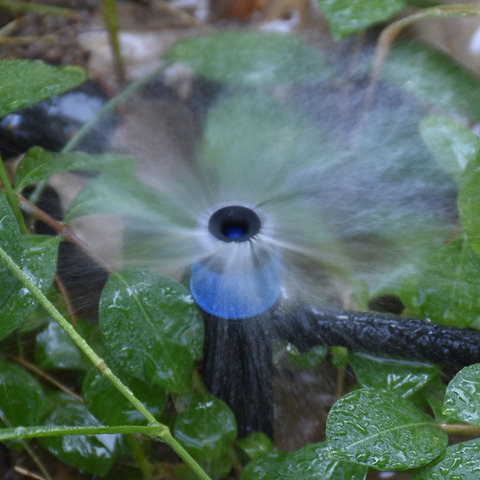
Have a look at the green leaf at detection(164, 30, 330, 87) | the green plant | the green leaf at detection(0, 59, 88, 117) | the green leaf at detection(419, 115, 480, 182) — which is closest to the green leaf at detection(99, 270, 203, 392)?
Result: the green plant

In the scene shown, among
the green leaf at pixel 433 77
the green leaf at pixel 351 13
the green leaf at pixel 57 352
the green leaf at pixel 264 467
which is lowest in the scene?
the green leaf at pixel 264 467

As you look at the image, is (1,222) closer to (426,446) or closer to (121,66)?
(426,446)

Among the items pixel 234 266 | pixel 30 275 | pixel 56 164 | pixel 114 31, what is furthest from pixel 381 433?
pixel 114 31

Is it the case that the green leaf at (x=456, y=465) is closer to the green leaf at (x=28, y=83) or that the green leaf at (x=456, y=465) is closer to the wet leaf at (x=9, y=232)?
the wet leaf at (x=9, y=232)

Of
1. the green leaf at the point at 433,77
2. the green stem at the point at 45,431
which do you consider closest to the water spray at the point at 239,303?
the green stem at the point at 45,431

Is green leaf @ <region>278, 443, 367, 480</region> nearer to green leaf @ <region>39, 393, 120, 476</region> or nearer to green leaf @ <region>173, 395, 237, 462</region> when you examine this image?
green leaf @ <region>173, 395, 237, 462</region>
